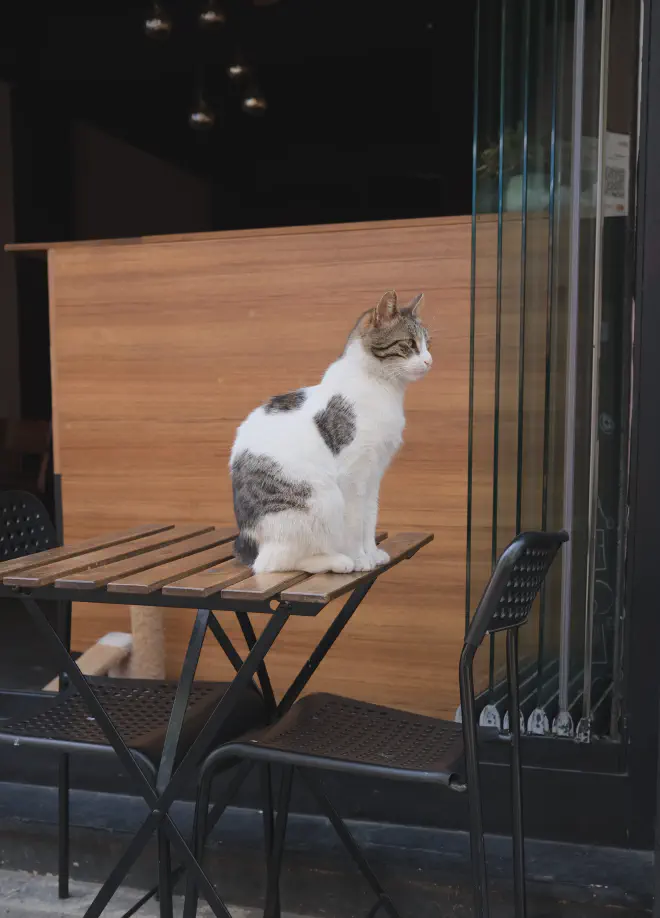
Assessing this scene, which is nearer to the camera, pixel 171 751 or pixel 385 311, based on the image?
pixel 171 751

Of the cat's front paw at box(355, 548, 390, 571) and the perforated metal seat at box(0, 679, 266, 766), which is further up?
the cat's front paw at box(355, 548, 390, 571)

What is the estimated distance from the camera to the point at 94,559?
1.57m

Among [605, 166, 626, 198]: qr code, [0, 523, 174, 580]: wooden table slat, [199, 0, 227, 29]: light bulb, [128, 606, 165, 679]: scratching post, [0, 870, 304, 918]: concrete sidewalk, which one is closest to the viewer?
[0, 523, 174, 580]: wooden table slat

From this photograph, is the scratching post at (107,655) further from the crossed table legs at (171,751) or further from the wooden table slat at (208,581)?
the wooden table slat at (208,581)

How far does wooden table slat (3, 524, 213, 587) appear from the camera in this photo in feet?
4.58

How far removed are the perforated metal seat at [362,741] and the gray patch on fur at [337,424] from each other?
0.47 metres

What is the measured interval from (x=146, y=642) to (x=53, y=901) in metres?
0.72

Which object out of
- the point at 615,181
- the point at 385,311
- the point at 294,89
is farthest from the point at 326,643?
the point at 294,89

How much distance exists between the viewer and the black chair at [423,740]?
1285 millimetres

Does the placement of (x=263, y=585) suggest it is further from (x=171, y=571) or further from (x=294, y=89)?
(x=294, y=89)

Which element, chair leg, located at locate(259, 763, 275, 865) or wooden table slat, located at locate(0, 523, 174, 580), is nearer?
wooden table slat, located at locate(0, 523, 174, 580)

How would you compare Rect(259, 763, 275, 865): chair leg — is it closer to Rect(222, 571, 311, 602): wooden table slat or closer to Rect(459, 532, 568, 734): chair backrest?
Rect(222, 571, 311, 602): wooden table slat

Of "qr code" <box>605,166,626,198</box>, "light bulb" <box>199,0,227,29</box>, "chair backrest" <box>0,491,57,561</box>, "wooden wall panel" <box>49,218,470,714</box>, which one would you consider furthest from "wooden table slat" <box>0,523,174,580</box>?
"light bulb" <box>199,0,227,29</box>

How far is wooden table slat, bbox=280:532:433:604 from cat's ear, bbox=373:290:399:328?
1.42ft
